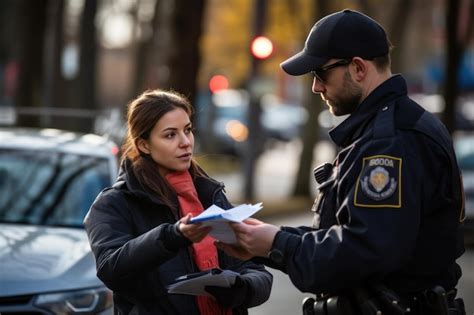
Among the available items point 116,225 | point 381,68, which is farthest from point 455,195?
point 116,225

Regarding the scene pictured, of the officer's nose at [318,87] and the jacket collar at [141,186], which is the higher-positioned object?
the officer's nose at [318,87]

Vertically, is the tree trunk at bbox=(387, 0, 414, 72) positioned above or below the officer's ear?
below

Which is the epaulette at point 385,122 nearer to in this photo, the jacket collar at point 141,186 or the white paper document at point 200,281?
the white paper document at point 200,281

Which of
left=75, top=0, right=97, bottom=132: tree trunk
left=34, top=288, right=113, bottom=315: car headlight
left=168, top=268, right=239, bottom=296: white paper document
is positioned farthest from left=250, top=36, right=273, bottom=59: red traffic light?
left=168, top=268, right=239, bottom=296: white paper document

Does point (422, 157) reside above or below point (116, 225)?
above

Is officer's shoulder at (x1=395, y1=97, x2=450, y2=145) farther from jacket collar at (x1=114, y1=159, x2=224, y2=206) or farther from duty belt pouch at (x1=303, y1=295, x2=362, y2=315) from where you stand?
jacket collar at (x1=114, y1=159, x2=224, y2=206)

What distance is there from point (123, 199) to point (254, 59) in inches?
655

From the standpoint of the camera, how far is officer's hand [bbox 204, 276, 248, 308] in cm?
434

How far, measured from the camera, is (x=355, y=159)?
380 cm

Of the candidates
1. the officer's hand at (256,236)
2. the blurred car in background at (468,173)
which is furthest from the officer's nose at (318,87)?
the blurred car in background at (468,173)

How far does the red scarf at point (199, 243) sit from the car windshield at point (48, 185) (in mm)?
3021

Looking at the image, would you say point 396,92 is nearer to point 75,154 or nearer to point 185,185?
point 185,185

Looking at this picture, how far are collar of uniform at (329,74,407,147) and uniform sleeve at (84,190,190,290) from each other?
25.2 inches

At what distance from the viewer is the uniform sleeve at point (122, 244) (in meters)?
4.13
